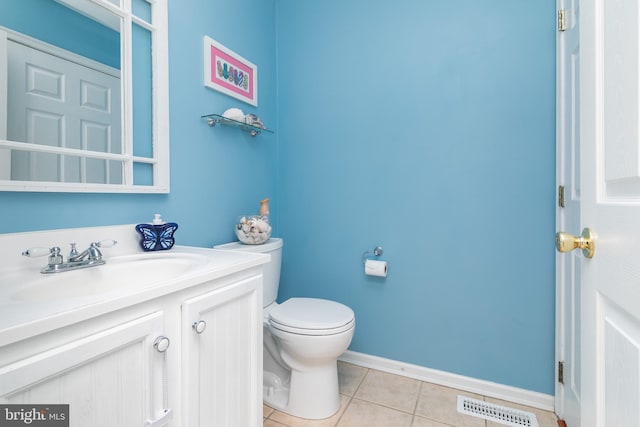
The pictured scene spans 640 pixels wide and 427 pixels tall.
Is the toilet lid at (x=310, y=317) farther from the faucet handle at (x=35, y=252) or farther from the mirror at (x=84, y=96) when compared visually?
the faucet handle at (x=35, y=252)

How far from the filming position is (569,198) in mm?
1353

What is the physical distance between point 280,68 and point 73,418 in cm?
206

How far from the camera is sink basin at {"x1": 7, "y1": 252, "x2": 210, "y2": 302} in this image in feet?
2.72

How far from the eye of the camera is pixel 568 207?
4.47ft

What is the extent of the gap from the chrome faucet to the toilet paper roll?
1.27 metres

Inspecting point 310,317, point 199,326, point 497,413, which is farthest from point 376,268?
point 199,326

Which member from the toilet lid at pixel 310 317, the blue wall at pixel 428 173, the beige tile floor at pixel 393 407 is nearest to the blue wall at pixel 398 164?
the blue wall at pixel 428 173

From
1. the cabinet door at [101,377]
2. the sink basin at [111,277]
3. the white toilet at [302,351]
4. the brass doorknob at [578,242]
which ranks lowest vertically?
the white toilet at [302,351]

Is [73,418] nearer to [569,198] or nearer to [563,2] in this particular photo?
[569,198]

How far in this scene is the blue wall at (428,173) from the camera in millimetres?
1553

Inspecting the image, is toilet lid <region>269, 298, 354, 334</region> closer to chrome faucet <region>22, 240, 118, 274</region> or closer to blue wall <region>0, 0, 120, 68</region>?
chrome faucet <region>22, 240, 118, 274</region>

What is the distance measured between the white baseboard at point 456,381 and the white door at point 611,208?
1102 millimetres

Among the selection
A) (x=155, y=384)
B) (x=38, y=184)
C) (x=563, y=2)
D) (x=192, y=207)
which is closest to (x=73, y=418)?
(x=155, y=384)

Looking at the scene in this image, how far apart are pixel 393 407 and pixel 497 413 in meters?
0.49
